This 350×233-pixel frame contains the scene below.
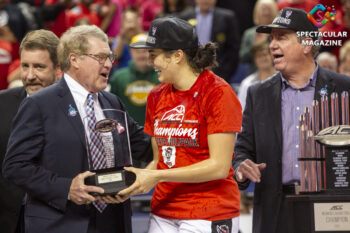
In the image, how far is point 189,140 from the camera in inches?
126

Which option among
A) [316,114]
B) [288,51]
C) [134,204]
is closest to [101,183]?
[316,114]

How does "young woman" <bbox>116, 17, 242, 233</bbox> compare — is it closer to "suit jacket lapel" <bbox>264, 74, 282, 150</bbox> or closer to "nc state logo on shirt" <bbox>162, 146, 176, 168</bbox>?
"nc state logo on shirt" <bbox>162, 146, 176, 168</bbox>

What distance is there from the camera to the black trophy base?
3.10m

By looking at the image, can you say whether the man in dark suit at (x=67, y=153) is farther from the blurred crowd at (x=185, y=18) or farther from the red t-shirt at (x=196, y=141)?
the blurred crowd at (x=185, y=18)

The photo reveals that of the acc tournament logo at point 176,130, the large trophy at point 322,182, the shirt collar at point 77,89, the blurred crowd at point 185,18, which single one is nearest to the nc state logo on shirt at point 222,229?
the large trophy at point 322,182

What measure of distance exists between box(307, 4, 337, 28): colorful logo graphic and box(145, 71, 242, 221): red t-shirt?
85 cm

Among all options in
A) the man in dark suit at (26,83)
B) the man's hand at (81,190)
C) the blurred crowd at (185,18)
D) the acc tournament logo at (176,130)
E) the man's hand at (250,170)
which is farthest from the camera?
the blurred crowd at (185,18)

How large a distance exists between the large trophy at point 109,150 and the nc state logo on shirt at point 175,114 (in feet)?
0.77

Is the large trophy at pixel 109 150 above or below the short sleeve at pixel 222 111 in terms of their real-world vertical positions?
below

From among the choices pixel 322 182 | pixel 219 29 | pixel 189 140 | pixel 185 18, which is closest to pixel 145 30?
pixel 185 18

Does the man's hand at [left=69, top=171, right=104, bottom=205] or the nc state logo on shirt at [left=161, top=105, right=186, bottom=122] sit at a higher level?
the nc state logo on shirt at [left=161, top=105, right=186, bottom=122]

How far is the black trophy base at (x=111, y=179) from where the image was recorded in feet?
10.2

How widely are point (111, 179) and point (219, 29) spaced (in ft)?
18.3

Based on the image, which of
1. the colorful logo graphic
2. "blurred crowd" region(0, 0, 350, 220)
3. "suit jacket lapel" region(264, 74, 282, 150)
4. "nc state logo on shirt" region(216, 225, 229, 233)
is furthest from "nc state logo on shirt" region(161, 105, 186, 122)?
"blurred crowd" region(0, 0, 350, 220)
